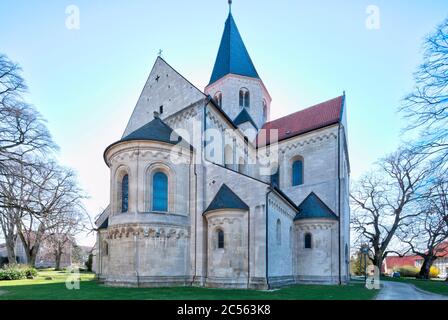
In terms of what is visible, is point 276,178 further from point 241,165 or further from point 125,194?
point 125,194

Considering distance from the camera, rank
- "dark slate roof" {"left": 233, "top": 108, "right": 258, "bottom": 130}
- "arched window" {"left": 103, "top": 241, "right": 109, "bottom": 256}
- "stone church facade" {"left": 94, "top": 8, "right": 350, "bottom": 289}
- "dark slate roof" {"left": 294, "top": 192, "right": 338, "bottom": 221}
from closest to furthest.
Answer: "stone church facade" {"left": 94, "top": 8, "right": 350, "bottom": 289} → "arched window" {"left": 103, "top": 241, "right": 109, "bottom": 256} → "dark slate roof" {"left": 294, "top": 192, "right": 338, "bottom": 221} → "dark slate roof" {"left": 233, "top": 108, "right": 258, "bottom": 130}

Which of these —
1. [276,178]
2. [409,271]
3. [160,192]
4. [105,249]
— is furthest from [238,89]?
[409,271]

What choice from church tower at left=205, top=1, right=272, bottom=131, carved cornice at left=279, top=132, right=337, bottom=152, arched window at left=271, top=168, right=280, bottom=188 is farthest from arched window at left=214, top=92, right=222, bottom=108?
arched window at left=271, top=168, right=280, bottom=188

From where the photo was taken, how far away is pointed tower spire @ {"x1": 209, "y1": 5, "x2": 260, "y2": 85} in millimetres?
36281

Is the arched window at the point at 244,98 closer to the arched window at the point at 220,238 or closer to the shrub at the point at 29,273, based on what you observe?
the arched window at the point at 220,238

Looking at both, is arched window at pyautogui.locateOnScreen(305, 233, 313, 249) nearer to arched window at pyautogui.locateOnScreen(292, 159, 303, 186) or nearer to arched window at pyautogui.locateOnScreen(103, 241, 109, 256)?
arched window at pyautogui.locateOnScreen(292, 159, 303, 186)

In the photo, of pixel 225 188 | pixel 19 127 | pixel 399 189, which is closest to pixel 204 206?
pixel 225 188

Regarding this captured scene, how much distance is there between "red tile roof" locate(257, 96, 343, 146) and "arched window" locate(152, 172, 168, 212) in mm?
13154

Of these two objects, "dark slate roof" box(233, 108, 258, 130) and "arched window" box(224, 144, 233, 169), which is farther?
"dark slate roof" box(233, 108, 258, 130)

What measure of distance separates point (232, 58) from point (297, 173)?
15143 millimetres
